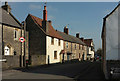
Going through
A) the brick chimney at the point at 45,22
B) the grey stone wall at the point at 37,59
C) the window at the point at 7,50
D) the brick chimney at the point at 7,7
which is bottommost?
the grey stone wall at the point at 37,59

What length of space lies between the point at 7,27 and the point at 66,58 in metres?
21.1

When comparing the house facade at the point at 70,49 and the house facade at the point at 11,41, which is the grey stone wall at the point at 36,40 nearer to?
the house facade at the point at 11,41

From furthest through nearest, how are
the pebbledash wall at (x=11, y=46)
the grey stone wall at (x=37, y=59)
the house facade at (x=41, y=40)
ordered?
the house facade at (x=41, y=40) → the grey stone wall at (x=37, y=59) → the pebbledash wall at (x=11, y=46)

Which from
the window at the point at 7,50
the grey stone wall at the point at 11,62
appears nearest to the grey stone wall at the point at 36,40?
the window at the point at 7,50

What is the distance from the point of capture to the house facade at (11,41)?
18703mm

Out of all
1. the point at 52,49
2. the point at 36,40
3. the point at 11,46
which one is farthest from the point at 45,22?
the point at 11,46

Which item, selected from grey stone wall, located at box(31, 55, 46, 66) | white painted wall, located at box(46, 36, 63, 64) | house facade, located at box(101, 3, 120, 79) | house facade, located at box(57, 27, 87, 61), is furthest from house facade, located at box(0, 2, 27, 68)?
house facade, located at box(57, 27, 87, 61)

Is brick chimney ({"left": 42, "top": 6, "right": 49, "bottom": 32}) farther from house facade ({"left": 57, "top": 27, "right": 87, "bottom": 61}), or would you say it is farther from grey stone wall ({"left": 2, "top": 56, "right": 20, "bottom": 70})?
grey stone wall ({"left": 2, "top": 56, "right": 20, "bottom": 70})

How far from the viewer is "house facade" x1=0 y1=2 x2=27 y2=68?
18703 mm

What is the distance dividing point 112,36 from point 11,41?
15756 mm

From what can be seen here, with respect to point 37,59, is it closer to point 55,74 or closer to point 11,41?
point 11,41

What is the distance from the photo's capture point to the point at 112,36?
40.7 ft

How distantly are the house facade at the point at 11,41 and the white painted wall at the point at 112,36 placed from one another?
1158cm

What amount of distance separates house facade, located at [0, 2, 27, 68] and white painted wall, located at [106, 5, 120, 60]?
38.0 ft
